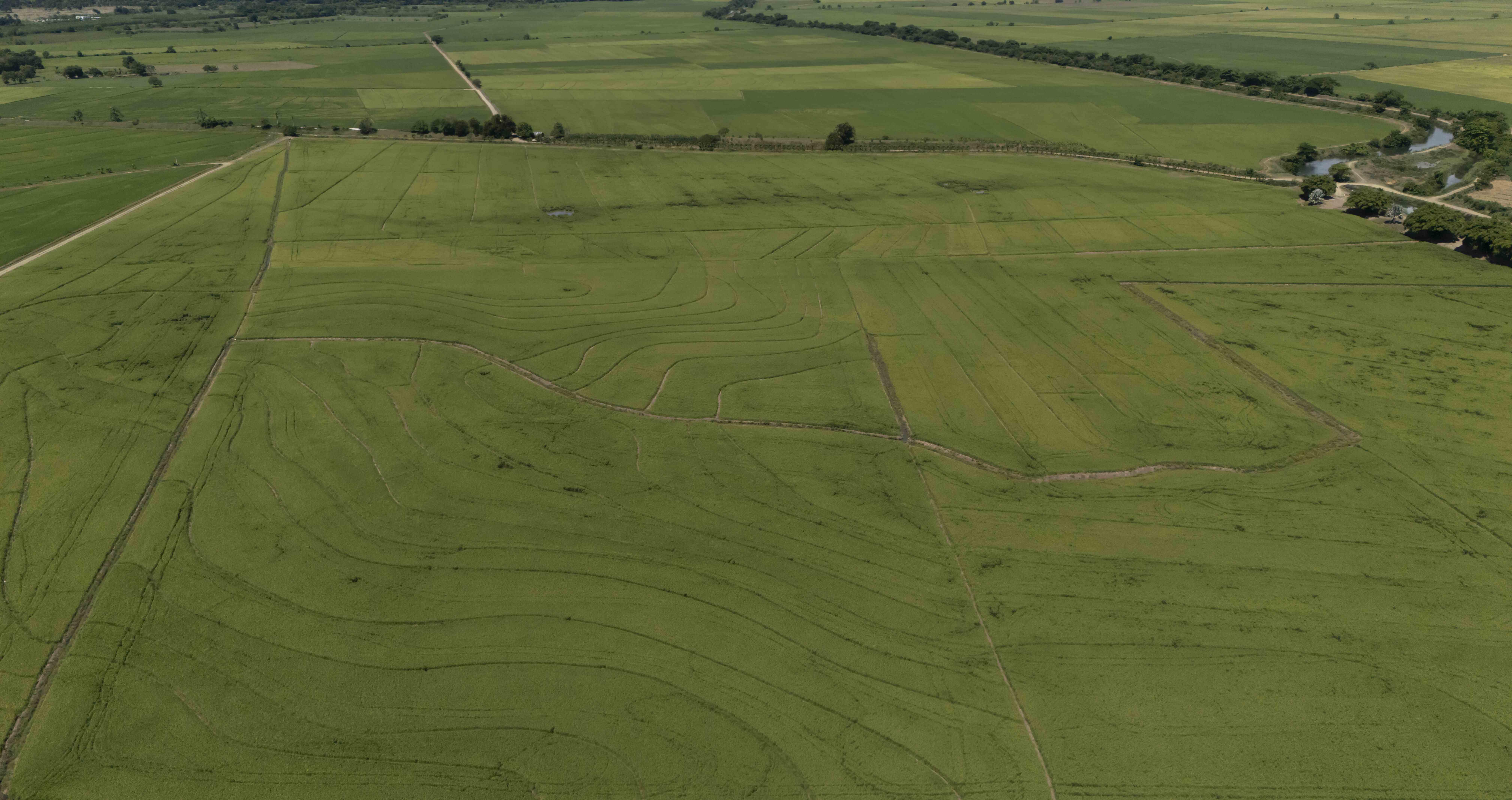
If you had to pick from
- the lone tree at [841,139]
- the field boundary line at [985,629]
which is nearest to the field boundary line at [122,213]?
the field boundary line at [985,629]

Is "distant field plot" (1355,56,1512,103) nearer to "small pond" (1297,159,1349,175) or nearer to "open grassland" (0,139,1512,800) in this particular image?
"small pond" (1297,159,1349,175)

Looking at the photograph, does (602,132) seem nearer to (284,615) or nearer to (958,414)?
(958,414)

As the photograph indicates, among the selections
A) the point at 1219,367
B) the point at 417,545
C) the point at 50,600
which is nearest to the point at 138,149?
the point at 50,600

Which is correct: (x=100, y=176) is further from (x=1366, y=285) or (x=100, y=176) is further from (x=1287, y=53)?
(x=1287, y=53)

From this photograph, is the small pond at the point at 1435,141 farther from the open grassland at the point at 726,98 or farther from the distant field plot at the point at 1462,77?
the distant field plot at the point at 1462,77

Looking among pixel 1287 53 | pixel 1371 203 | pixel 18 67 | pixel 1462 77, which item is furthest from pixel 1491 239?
pixel 18 67

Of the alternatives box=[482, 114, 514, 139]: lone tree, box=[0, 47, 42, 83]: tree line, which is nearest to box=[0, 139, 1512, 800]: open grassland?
box=[482, 114, 514, 139]: lone tree

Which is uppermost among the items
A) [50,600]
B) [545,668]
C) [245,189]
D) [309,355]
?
[245,189]

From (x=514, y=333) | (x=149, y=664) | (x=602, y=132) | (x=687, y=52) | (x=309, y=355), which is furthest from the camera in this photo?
(x=687, y=52)

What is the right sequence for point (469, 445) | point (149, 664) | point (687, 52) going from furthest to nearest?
point (687, 52)
point (469, 445)
point (149, 664)
